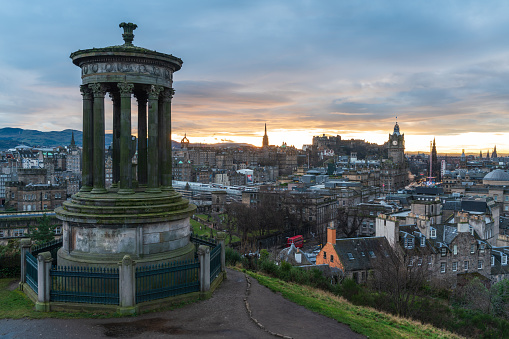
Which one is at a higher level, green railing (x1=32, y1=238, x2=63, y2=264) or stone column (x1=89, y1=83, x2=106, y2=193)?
stone column (x1=89, y1=83, x2=106, y2=193)

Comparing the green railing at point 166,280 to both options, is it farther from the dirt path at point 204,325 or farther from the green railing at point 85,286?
the green railing at point 85,286

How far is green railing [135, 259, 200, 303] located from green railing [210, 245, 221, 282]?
3.15ft

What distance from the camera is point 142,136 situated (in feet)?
62.8

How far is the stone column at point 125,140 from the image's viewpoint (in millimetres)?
15984

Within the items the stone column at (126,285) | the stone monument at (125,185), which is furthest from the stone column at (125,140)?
the stone column at (126,285)

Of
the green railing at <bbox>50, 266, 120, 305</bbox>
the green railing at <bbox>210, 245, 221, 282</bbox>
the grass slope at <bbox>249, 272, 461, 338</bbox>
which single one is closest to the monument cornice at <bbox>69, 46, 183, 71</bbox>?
the green railing at <bbox>210, 245, 221, 282</bbox>

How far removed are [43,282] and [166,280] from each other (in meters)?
4.02

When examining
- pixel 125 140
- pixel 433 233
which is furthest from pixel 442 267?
pixel 125 140

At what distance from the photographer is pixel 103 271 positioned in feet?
46.6

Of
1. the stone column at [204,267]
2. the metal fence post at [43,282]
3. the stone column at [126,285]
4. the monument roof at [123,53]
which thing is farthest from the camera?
the monument roof at [123,53]

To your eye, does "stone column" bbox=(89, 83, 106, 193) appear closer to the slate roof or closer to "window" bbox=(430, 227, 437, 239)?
the slate roof

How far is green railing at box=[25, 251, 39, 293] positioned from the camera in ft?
48.0

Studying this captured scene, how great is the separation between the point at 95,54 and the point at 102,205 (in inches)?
236

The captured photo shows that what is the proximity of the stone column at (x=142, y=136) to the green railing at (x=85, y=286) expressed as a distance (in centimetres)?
580
